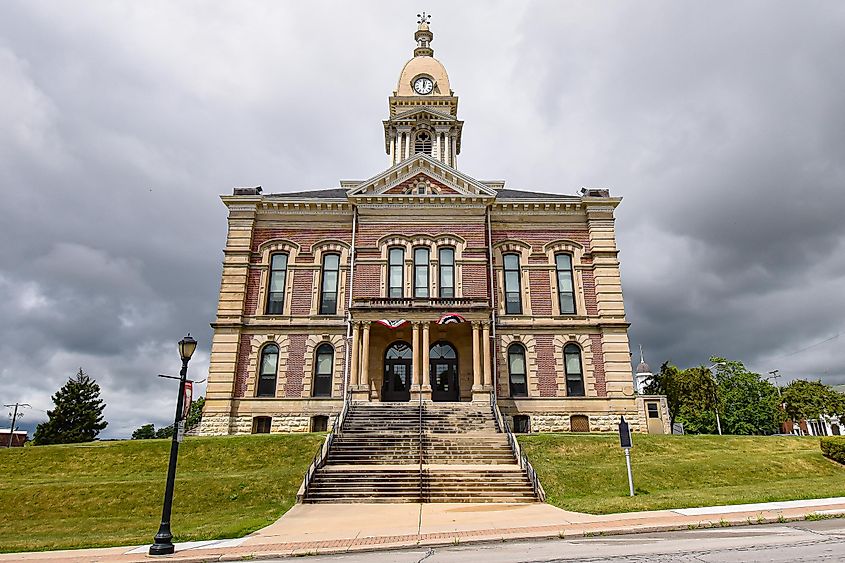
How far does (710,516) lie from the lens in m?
11.9

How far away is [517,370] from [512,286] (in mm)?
4791

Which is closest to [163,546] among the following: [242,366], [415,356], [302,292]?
[415,356]

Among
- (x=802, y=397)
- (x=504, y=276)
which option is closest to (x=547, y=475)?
(x=504, y=276)

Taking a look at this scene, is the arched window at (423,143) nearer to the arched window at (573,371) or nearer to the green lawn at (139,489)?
the arched window at (573,371)

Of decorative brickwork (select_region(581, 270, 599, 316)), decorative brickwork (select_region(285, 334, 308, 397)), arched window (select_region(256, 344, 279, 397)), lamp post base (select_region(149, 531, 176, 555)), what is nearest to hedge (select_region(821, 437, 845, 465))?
decorative brickwork (select_region(581, 270, 599, 316))

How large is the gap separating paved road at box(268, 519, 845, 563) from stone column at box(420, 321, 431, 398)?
16478 mm

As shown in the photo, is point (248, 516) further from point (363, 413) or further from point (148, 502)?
point (363, 413)

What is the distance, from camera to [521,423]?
29.2m

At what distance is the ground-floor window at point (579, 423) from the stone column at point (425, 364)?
25.7 ft

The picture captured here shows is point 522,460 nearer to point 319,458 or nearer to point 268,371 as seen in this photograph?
point 319,458

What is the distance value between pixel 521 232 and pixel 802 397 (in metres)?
37.6

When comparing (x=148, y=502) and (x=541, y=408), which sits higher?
(x=541, y=408)

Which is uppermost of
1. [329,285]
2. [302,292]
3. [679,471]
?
[329,285]

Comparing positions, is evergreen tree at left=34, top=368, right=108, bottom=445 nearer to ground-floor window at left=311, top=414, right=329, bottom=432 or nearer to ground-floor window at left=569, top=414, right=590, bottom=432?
ground-floor window at left=311, top=414, right=329, bottom=432
